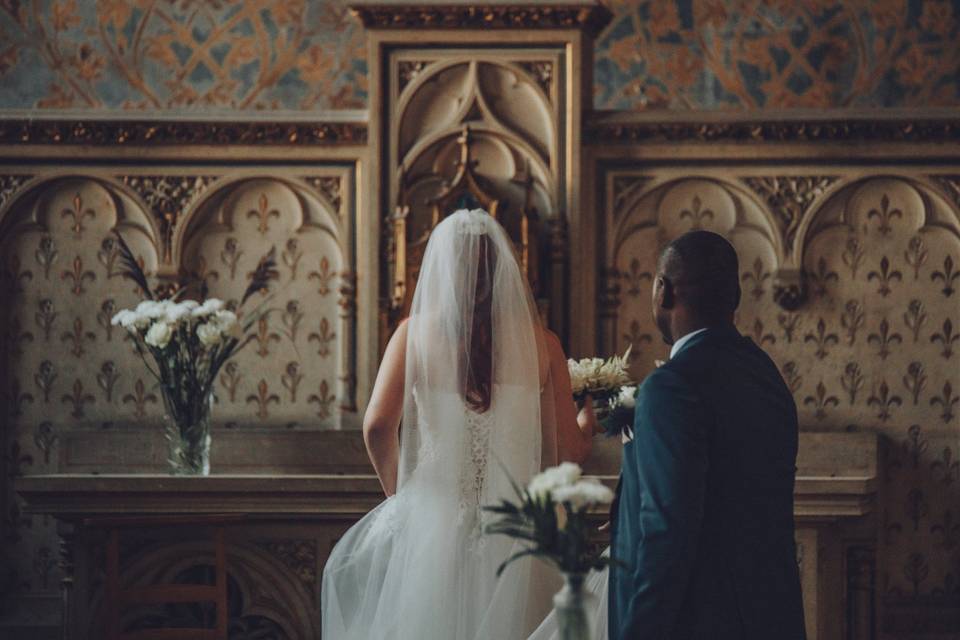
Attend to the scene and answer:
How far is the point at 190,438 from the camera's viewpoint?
5.29 meters

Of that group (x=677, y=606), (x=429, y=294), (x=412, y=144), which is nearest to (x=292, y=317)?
(x=412, y=144)

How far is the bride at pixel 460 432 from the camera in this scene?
3943 millimetres

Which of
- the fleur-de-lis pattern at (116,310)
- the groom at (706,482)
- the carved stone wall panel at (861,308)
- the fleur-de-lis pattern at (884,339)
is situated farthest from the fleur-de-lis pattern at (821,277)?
the groom at (706,482)

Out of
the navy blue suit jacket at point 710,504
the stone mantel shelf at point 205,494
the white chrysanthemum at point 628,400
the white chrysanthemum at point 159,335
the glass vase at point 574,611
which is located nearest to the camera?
the glass vase at point 574,611

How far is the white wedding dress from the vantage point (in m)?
3.94

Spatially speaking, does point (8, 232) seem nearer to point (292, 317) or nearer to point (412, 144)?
point (292, 317)

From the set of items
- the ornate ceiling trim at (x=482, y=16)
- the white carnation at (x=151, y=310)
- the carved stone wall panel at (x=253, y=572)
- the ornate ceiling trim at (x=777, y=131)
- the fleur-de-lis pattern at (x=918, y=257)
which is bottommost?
the carved stone wall panel at (x=253, y=572)

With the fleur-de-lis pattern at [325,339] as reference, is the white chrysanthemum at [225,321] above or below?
above

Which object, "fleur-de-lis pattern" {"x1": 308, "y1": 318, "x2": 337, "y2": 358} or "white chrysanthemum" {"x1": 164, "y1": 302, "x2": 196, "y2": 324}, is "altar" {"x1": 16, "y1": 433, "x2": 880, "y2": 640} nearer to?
"white chrysanthemum" {"x1": 164, "y1": 302, "x2": 196, "y2": 324}

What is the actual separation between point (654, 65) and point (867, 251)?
1416 millimetres

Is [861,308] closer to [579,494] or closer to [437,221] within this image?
[437,221]

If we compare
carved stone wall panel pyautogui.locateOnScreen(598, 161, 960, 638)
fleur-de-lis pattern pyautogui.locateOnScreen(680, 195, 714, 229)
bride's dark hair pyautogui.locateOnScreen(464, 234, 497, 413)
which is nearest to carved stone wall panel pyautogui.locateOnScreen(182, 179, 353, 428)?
carved stone wall panel pyautogui.locateOnScreen(598, 161, 960, 638)

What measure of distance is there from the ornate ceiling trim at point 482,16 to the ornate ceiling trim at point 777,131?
41 cm

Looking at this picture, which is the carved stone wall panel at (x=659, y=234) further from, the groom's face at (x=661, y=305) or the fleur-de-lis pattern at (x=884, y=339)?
the groom's face at (x=661, y=305)
